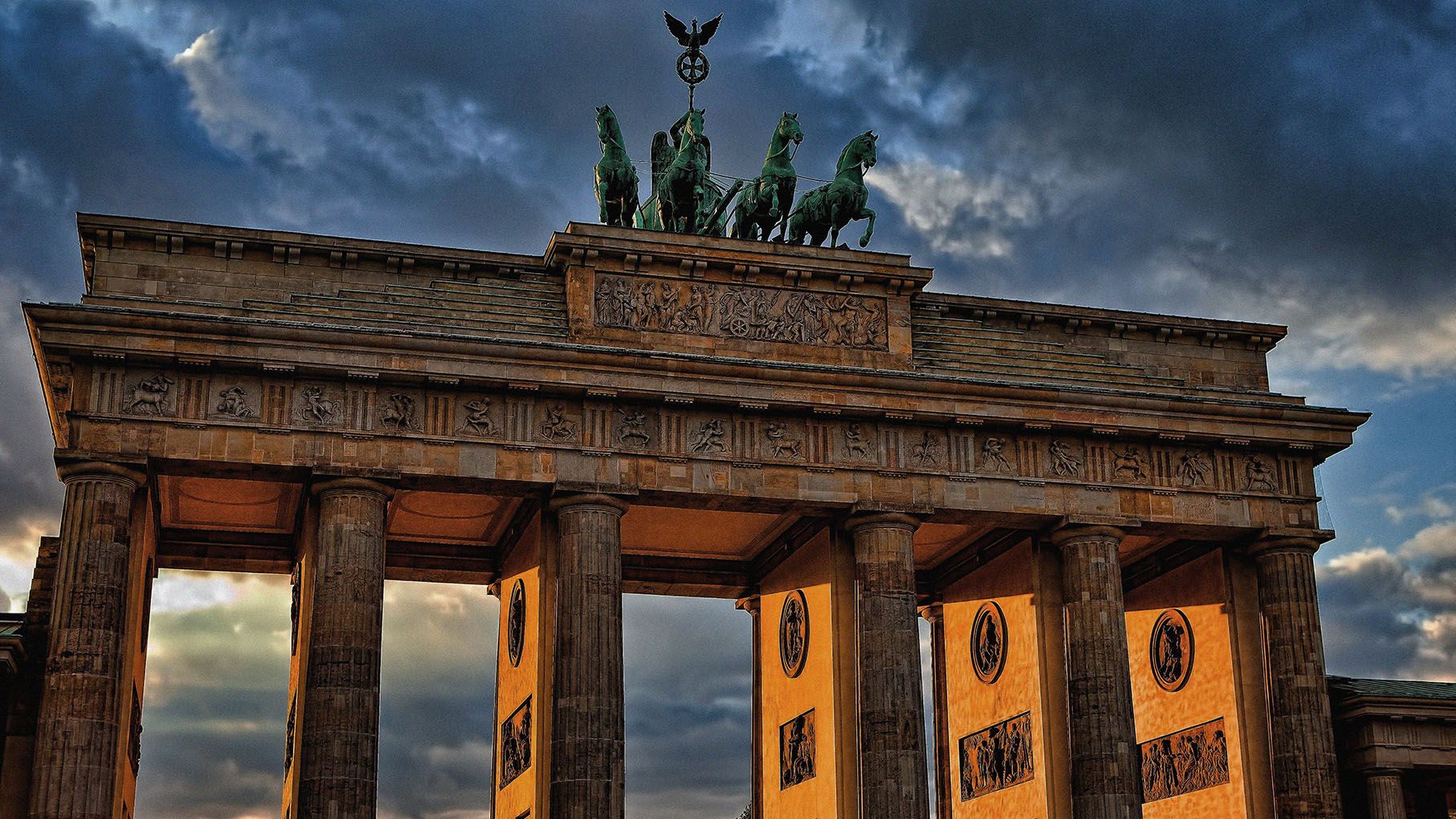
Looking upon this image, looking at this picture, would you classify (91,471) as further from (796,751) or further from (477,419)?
(796,751)

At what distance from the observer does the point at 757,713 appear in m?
39.6

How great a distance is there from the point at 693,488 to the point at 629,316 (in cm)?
397

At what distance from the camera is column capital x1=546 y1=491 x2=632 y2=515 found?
106ft

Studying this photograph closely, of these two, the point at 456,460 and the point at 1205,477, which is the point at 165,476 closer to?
the point at 456,460

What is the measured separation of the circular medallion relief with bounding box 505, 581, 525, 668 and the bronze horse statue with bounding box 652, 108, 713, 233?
846 cm

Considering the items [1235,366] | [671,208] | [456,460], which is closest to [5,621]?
[456,460]

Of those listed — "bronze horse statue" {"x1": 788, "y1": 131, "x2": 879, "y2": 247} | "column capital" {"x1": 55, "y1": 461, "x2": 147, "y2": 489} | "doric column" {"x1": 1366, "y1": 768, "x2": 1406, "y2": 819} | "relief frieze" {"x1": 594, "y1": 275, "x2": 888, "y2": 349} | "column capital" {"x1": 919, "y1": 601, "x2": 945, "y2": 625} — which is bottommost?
"doric column" {"x1": 1366, "y1": 768, "x2": 1406, "y2": 819}

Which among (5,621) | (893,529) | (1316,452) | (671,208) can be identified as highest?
(671,208)

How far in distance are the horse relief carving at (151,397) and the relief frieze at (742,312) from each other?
847 cm

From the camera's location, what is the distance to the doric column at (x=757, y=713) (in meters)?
39.0

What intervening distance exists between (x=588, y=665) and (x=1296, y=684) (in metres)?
14.7

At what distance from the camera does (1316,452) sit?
36.4 meters

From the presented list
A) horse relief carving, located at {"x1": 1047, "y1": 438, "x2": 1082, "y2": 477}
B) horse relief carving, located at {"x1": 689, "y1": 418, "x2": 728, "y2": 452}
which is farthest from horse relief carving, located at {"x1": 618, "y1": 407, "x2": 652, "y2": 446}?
horse relief carving, located at {"x1": 1047, "y1": 438, "x2": 1082, "y2": 477}

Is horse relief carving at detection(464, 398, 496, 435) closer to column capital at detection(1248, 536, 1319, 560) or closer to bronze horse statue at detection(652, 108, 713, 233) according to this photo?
bronze horse statue at detection(652, 108, 713, 233)
